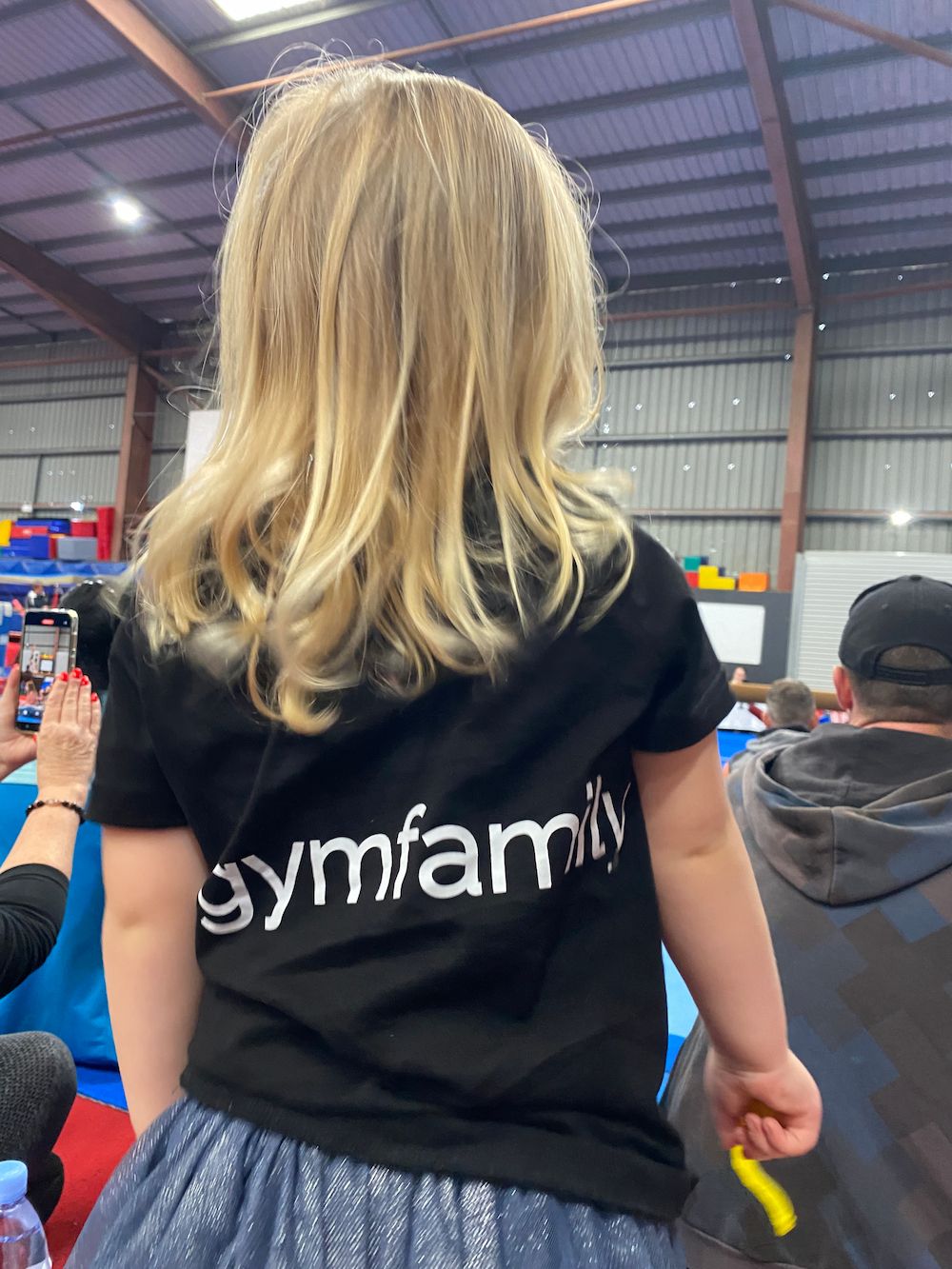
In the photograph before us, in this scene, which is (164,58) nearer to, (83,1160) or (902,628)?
(83,1160)

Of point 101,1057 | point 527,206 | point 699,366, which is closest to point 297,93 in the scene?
point 527,206

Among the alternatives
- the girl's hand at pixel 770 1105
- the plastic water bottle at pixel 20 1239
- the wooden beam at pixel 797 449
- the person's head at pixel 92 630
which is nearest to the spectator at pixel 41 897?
the person's head at pixel 92 630

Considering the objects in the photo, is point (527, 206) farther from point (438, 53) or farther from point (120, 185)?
point (120, 185)

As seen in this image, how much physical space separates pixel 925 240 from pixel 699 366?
2192 mm

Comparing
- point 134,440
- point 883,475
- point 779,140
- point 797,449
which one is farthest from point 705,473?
point 134,440

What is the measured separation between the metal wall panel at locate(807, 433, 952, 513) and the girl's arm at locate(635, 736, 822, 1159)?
8.55 m

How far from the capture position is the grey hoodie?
3.51ft

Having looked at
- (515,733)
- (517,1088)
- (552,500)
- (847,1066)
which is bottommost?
(847,1066)

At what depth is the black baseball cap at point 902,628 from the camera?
1274 millimetres

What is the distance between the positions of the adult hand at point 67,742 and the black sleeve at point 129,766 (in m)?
0.68

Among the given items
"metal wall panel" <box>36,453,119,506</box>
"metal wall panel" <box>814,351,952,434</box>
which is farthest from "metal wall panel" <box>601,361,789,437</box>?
"metal wall panel" <box>36,453,119,506</box>

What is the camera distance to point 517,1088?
1.86ft

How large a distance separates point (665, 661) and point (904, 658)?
821 mm

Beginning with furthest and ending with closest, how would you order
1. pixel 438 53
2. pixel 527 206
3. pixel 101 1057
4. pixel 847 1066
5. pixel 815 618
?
pixel 815 618 < pixel 438 53 < pixel 101 1057 < pixel 847 1066 < pixel 527 206
